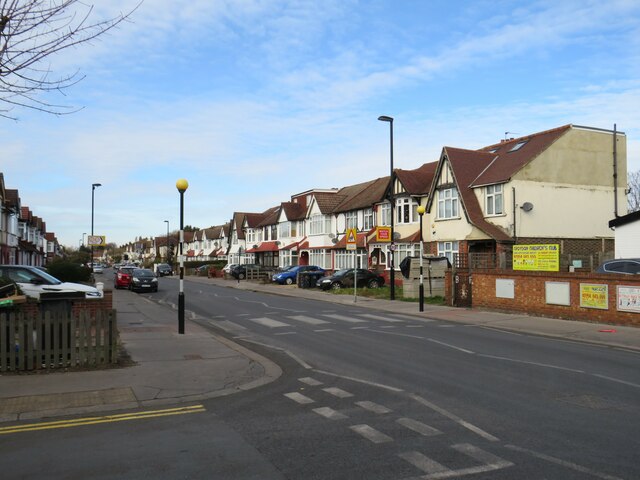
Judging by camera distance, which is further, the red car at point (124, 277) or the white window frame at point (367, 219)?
the white window frame at point (367, 219)

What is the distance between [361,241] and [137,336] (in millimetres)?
29915

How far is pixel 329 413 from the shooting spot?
7.19 meters

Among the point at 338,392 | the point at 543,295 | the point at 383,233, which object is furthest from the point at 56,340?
the point at 383,233

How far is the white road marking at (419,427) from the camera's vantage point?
627 cm

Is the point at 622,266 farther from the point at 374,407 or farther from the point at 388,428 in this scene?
the point at 388,428

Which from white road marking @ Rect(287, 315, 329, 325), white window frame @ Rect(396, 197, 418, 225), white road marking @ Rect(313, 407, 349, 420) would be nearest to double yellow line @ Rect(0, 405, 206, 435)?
white road marking @ Rect(313, 407, 349, 420)

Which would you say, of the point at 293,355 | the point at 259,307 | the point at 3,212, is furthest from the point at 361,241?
the point at 293,355

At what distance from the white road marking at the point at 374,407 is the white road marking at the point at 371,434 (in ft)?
2.33

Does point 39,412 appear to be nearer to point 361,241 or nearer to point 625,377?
point 625,377

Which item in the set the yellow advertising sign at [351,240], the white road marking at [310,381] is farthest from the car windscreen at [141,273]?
the white road marking at [310,381]

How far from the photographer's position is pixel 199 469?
17.1 ft

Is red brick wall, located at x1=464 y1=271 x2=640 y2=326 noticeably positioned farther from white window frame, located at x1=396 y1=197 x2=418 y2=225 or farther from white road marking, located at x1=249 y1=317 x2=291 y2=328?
white window frame, located at x1=396 y1=197 x2=418 y2=225

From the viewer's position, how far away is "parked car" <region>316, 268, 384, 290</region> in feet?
120

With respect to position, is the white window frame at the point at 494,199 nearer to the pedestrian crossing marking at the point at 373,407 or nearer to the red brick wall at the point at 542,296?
the red brick wall at the point at 542,296
